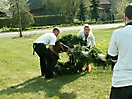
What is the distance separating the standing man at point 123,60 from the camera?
126 inches

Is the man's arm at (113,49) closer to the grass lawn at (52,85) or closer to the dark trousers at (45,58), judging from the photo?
the grass lawn at (52,85)

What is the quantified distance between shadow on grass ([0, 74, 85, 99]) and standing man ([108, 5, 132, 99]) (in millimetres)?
3318

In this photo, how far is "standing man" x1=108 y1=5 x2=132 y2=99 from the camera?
3.20 metres

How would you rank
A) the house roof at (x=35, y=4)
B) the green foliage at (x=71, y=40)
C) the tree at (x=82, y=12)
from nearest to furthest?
the green foliage at (x=71, y=40), the tree at (x=82, y=12), the house roof at (x=35, y=4)

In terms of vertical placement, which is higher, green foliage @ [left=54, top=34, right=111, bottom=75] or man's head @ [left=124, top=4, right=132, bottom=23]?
man's head @ [left=124, top=4, right=132, bottom=23]

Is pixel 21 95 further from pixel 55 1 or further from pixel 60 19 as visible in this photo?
pixel 55 1

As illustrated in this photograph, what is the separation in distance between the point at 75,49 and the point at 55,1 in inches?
1910

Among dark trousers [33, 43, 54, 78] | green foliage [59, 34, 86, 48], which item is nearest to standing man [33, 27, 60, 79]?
dark trousers [33, 43, 54, 78]

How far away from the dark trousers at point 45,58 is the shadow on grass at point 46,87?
10.1 inches

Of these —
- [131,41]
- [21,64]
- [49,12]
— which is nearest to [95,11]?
[49,12]

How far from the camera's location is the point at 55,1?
5581cm

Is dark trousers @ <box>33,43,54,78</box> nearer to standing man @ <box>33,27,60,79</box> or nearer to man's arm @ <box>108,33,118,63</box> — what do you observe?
standing man @ <box>33,27,60,79</box>

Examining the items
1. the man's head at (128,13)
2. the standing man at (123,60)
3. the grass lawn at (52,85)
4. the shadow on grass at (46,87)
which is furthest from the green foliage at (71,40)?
the man's head at (128,13)

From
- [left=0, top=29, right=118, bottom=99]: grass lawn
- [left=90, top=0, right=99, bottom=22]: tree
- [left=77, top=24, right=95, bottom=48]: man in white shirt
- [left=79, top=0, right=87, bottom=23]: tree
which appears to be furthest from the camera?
[left=79, top=0, right=87, bottom=23]: tree
